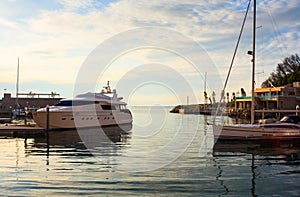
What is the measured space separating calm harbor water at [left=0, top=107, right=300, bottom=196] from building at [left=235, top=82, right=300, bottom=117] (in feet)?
169

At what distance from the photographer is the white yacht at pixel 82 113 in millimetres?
40656

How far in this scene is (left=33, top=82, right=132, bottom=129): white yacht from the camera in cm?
4066

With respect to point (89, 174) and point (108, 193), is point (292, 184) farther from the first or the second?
point (89, 174)

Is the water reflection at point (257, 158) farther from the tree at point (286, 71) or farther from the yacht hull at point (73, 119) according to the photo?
the tree at point (286, 71)

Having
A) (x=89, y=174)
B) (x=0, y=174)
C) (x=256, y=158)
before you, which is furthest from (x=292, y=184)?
(x=0, y=174)

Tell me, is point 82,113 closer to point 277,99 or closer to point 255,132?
point 255,132

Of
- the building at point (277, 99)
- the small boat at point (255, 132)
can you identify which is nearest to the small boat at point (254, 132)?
A: the small boat at point (255, 132)

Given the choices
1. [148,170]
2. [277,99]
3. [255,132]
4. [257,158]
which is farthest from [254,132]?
[277,99]

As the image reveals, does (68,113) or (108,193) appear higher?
(68,113)

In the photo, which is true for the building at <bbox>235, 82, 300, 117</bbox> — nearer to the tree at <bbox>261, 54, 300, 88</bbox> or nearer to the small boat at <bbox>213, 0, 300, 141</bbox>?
the tree at <bbox>261, 54, 300, 88</bbox>

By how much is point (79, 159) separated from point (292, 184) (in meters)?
11.5

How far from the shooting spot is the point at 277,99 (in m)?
75.5

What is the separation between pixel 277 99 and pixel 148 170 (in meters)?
64.0

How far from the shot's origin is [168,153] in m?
23.5
